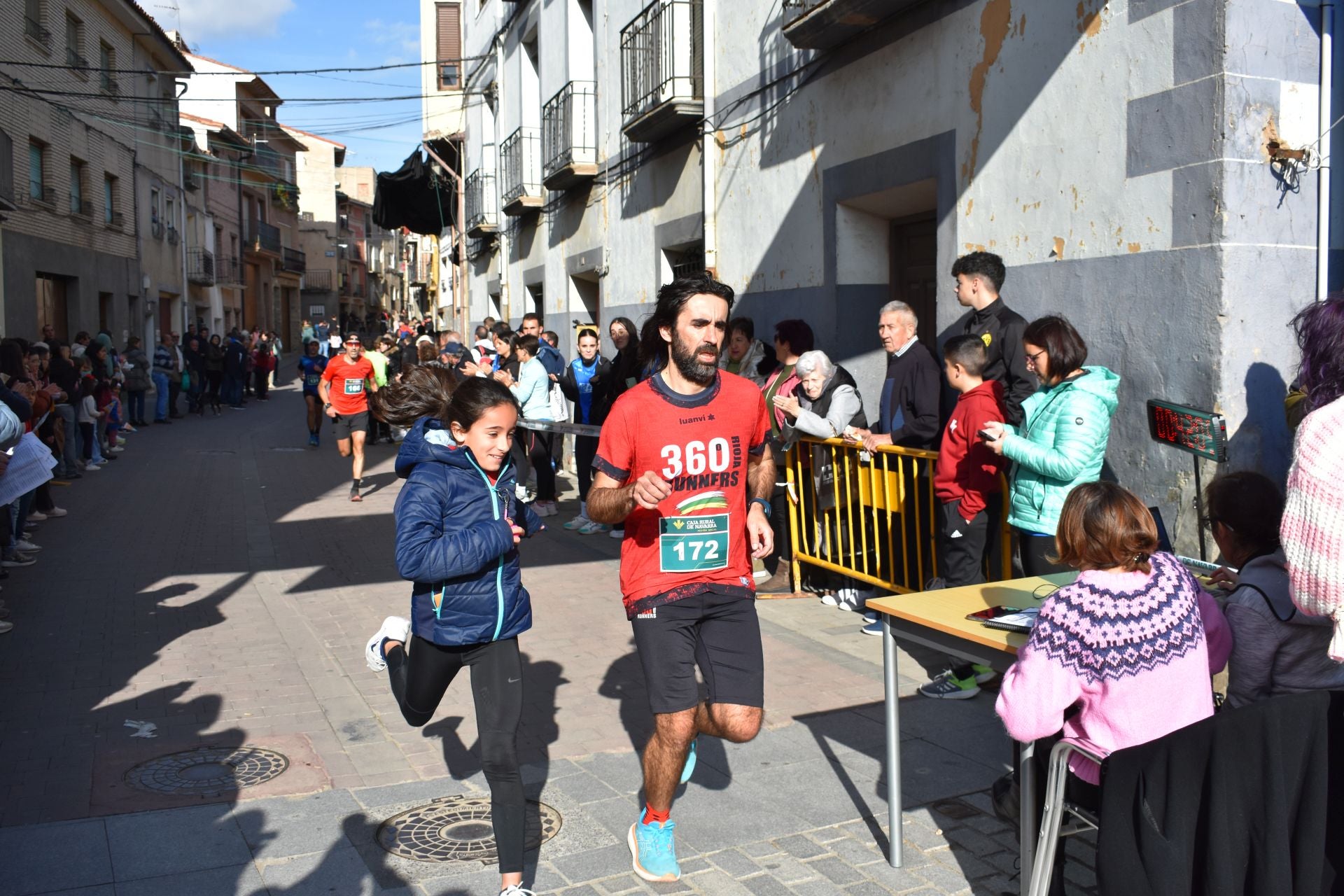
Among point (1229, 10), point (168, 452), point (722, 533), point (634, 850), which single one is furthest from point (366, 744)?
point (168, 452)

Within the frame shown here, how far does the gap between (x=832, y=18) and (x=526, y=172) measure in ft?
34.7

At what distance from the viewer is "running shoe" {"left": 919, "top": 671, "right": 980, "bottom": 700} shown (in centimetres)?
557

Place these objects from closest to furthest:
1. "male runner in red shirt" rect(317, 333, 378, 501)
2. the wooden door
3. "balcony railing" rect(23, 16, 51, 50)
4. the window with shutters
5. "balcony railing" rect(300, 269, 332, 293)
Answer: the wooden door → "male runner in red shirt" rect(317, 333, 378, 501) → "balcony railing" rect(23, 16, 51, 50) → the window with shutters → "balcony railing" rect(300, 269, 332, 293)

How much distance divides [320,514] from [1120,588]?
992 cm

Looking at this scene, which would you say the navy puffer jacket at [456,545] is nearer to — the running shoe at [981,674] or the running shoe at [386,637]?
the running shoe at [386,637]

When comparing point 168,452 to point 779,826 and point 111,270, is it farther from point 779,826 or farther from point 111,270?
point 779,826

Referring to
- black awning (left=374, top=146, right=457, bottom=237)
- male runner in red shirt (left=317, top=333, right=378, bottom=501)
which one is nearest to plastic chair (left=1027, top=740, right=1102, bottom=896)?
male runner in red shirt (left=317, top=333, right=378, bottom=501)

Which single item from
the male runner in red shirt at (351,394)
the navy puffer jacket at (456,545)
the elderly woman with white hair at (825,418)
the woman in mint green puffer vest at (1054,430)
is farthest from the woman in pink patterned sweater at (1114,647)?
the male runner in red shirt at (351,394)

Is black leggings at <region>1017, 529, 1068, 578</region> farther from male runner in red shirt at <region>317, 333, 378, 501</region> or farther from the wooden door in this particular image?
male runner in red shirt at <region>317, 333, 378, 501</region>

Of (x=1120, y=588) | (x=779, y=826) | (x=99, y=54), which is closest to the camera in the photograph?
(x=1120, y=588)

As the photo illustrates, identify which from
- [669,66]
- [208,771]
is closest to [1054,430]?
[208,771]

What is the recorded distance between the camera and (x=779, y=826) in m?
4.18

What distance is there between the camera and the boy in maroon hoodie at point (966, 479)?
5.67 metres

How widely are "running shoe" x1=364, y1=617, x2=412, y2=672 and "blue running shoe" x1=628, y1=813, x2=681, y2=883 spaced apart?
103 centimetres
